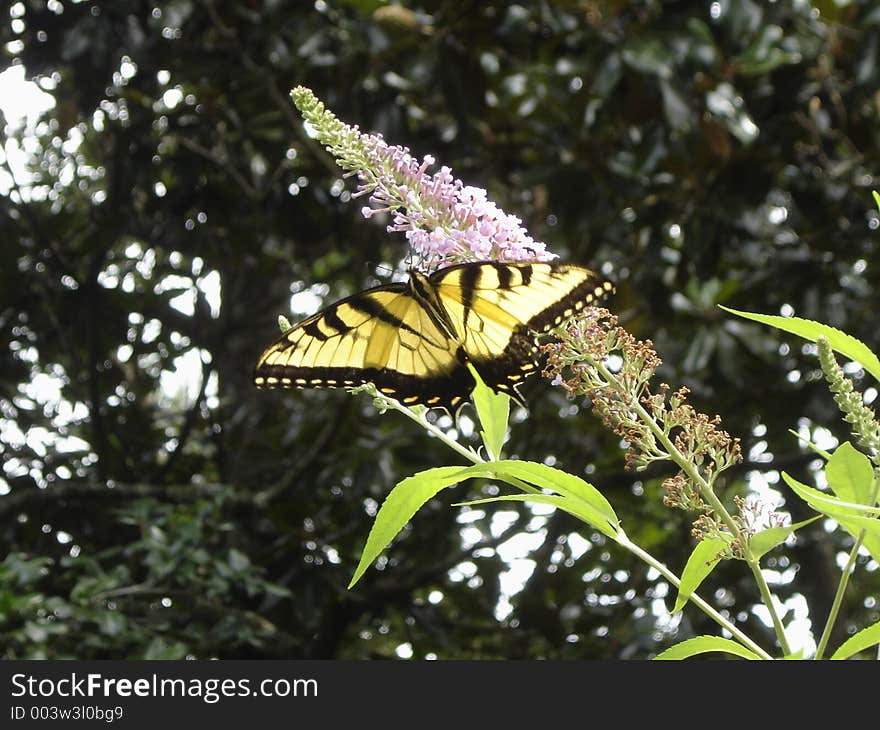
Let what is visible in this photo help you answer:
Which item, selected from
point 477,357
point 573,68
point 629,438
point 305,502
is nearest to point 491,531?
point 305,502

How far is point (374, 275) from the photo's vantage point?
3.63 metres

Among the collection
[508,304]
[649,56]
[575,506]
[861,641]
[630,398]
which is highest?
[649,56]

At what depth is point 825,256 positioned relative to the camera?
3424 millimetres

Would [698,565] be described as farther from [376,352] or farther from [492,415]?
[376,352]

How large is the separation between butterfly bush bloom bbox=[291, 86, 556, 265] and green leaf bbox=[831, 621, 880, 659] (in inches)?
18.3

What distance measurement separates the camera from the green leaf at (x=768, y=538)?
774 millimetres

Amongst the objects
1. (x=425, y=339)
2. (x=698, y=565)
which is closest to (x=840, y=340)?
(x=698, y=565)

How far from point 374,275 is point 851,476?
2891mm

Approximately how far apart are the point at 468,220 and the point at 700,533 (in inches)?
14.7

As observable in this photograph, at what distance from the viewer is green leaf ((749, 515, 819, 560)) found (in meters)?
0.77

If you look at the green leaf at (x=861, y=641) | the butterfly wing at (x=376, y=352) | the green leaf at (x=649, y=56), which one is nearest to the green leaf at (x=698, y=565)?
the green leaf at (x=861, y=641)

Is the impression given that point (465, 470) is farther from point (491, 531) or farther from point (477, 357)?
point (491, 531)

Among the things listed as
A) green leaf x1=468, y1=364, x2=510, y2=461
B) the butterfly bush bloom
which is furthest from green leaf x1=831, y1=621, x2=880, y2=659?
the butterfly bush bloom

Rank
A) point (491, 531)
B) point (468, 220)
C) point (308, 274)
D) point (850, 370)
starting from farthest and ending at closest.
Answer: point (308, 274) < point (491, 531) < point (850, 370) < point (468, 220)
